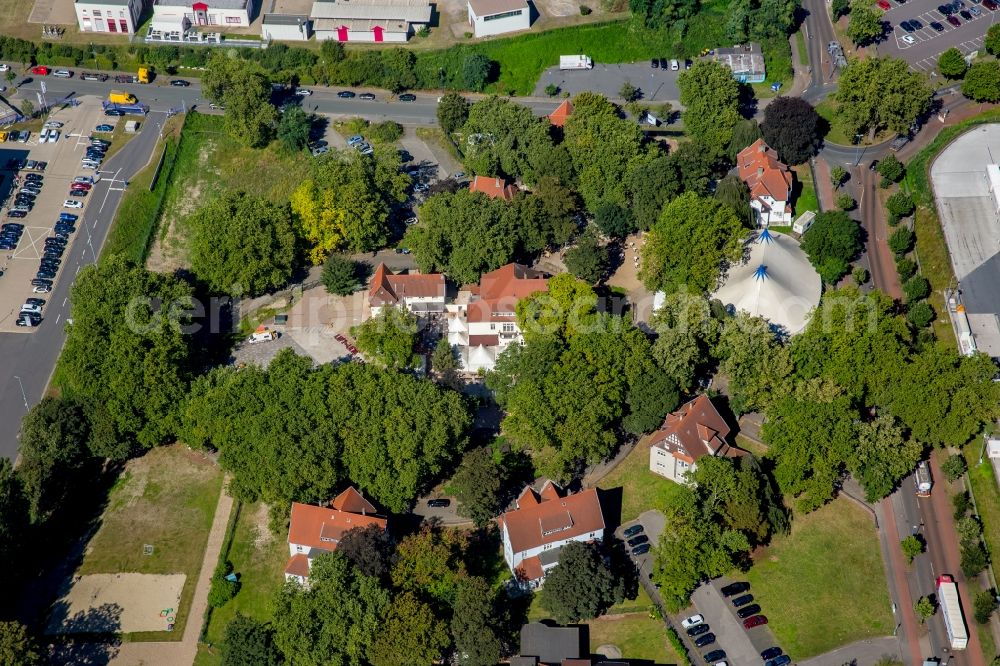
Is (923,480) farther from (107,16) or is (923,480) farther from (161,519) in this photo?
(107,16)

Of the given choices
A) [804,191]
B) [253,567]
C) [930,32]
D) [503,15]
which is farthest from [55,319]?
[930,32]

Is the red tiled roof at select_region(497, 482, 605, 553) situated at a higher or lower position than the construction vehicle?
higher

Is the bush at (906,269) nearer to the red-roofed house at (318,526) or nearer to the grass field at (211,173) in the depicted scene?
the red-roofed house at (318,526)

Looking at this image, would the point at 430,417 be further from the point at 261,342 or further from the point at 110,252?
the point at 110,252

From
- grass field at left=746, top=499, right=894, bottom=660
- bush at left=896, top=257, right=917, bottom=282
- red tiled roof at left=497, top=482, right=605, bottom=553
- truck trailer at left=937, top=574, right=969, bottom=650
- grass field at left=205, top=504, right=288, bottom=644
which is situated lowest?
grass field at left=205, top=504, right=288, bottom=644

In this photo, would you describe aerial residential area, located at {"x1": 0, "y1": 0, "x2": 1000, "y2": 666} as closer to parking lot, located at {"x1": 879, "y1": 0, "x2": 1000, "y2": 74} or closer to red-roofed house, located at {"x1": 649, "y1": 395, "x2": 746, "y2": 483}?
red-roofed house, located at {"x1": 649, "y1": 395, "x2": 746, "y2": 483}

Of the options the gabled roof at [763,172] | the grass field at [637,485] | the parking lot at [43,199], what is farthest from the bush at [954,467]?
the parking lot at [43,199]

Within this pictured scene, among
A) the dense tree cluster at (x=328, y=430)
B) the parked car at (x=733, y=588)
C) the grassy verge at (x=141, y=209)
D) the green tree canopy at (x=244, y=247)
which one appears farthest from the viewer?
the grassy verge at (x=141, y=209)

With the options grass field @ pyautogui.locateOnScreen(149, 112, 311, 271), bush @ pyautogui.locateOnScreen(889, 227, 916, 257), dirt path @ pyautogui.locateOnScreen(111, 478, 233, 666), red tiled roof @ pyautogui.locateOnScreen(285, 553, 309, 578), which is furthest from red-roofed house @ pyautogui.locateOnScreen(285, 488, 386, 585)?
bush @ pyautogui.locateOnScreen(889, 227, 916, 257)
